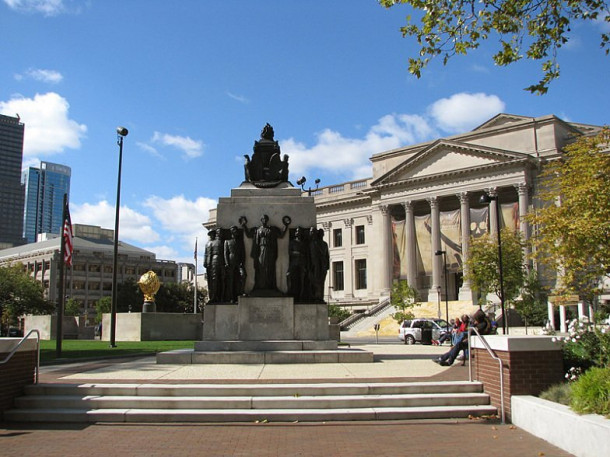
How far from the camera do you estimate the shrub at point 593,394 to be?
7477 mm

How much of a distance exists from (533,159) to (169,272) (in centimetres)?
9212

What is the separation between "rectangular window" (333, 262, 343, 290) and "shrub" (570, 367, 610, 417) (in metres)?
71.7

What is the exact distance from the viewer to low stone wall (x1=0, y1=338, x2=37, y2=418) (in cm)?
986

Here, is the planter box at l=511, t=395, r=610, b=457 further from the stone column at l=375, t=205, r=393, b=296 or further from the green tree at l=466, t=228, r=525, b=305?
the stone column at l=375, t=205, r=393, b=296

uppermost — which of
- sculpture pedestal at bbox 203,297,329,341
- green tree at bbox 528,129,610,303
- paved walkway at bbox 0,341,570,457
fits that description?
green tree at bbox 528,129,610,303

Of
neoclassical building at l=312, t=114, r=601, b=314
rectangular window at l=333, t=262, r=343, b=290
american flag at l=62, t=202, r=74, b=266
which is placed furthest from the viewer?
rectangular window at l=333, t=262, r=343, b=290

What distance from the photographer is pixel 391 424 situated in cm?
928

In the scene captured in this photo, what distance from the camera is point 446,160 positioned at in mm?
66000

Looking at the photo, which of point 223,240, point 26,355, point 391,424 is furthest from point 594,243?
point 26,355

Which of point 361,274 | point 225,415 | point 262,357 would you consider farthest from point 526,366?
point 361,274

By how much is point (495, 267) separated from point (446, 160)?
78.8 ft

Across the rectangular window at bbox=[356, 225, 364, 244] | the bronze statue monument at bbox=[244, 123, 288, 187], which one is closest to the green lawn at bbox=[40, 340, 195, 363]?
the bronze statue monument at bbox=[244, 123, 288, 187]

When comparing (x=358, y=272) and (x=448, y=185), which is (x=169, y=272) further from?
(x=448, y=185)

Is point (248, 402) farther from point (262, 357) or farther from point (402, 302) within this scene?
point (402, 302)
